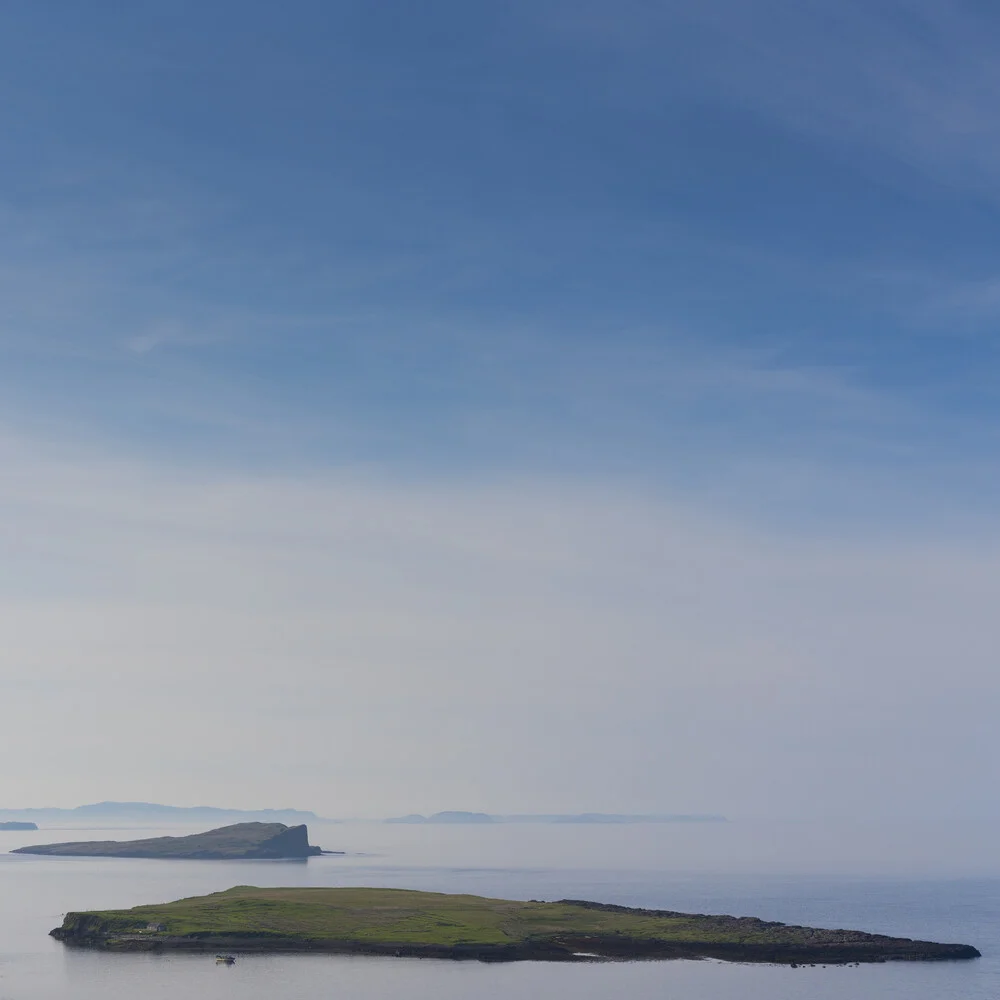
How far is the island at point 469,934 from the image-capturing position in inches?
5138

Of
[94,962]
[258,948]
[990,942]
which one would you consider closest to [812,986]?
[990,942]

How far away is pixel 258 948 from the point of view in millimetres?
135000

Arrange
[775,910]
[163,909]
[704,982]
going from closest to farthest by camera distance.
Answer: [704,982]
[163,909]
[775,910]

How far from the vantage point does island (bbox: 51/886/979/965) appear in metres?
130

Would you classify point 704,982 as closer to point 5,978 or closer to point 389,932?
point 389,932

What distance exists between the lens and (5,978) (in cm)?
11756

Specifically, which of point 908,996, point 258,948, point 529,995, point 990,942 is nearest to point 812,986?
point 908,996

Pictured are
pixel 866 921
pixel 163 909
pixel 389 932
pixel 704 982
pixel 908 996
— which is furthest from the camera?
pixel 866 921

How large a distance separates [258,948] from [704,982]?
175ft

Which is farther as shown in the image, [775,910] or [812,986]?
[775,910]

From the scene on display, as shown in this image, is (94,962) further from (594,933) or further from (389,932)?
(594,933)

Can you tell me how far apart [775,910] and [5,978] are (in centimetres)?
12380

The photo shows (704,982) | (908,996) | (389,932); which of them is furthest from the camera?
(389,932)

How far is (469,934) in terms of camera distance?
138250 mm
